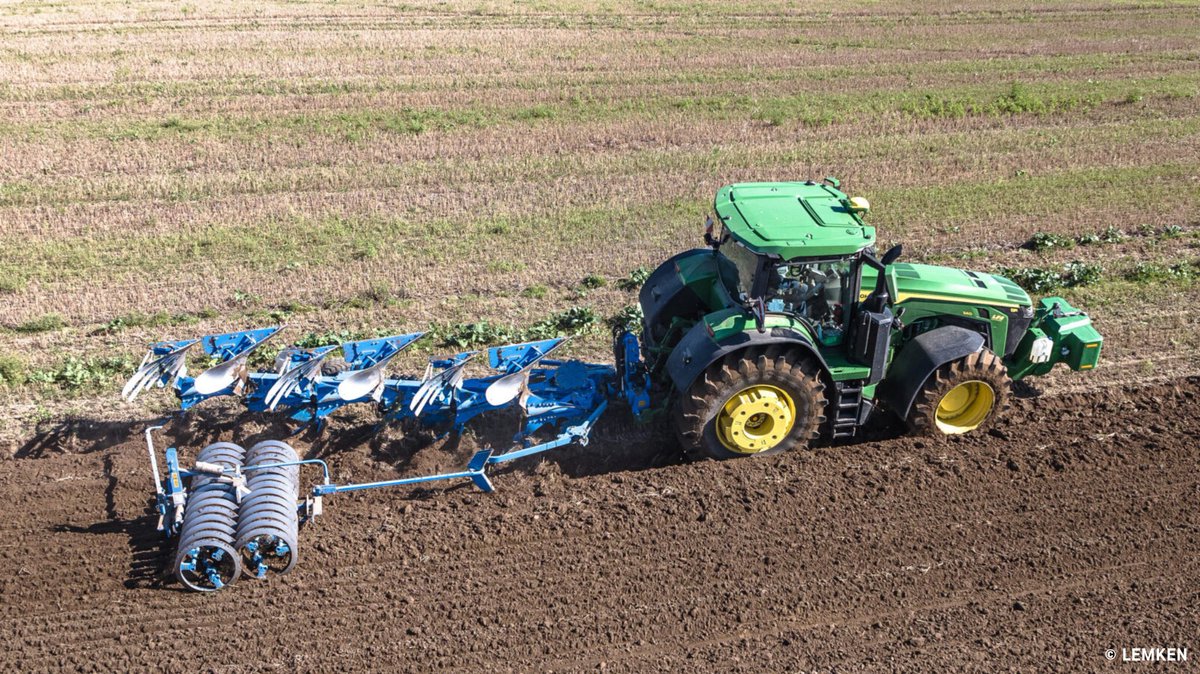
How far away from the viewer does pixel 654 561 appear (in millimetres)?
8055

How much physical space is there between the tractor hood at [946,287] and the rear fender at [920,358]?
31cm

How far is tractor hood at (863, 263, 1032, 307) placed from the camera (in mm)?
9117

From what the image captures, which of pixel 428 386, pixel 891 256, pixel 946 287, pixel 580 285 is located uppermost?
pixel 891 256

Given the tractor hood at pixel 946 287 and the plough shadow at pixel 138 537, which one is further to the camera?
the tractor hood at pixel 946 287

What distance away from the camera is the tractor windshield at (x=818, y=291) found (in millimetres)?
8555

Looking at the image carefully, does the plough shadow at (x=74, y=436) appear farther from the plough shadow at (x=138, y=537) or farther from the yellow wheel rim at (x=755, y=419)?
the yellow wheel rim at (x=755, y=419)

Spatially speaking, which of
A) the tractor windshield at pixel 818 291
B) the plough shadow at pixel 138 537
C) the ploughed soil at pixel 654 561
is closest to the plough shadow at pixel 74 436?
the ploughed soil at pixel 654 561

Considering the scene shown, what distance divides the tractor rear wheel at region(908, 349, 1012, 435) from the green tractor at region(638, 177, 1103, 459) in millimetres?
13

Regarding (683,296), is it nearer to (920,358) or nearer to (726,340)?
(726,340)

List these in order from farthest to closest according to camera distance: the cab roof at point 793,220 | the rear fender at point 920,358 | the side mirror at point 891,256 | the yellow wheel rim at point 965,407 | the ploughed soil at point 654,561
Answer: the yellow wheel rim at point 965,407 → the rear fender at point 920,358 → the cab roof at point 793,220 → the side mirror at point 891,256 → the ploughed soil at point 654,561

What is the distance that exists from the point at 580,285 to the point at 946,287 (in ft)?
16.7

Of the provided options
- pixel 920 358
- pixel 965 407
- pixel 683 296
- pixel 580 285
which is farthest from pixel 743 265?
pixel 580 285

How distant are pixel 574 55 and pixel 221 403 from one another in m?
16.1

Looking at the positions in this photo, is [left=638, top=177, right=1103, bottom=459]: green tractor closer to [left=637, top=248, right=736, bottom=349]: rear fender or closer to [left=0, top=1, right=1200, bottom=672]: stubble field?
[left=637, top=248, right=736, bottom=349]: rear fender
